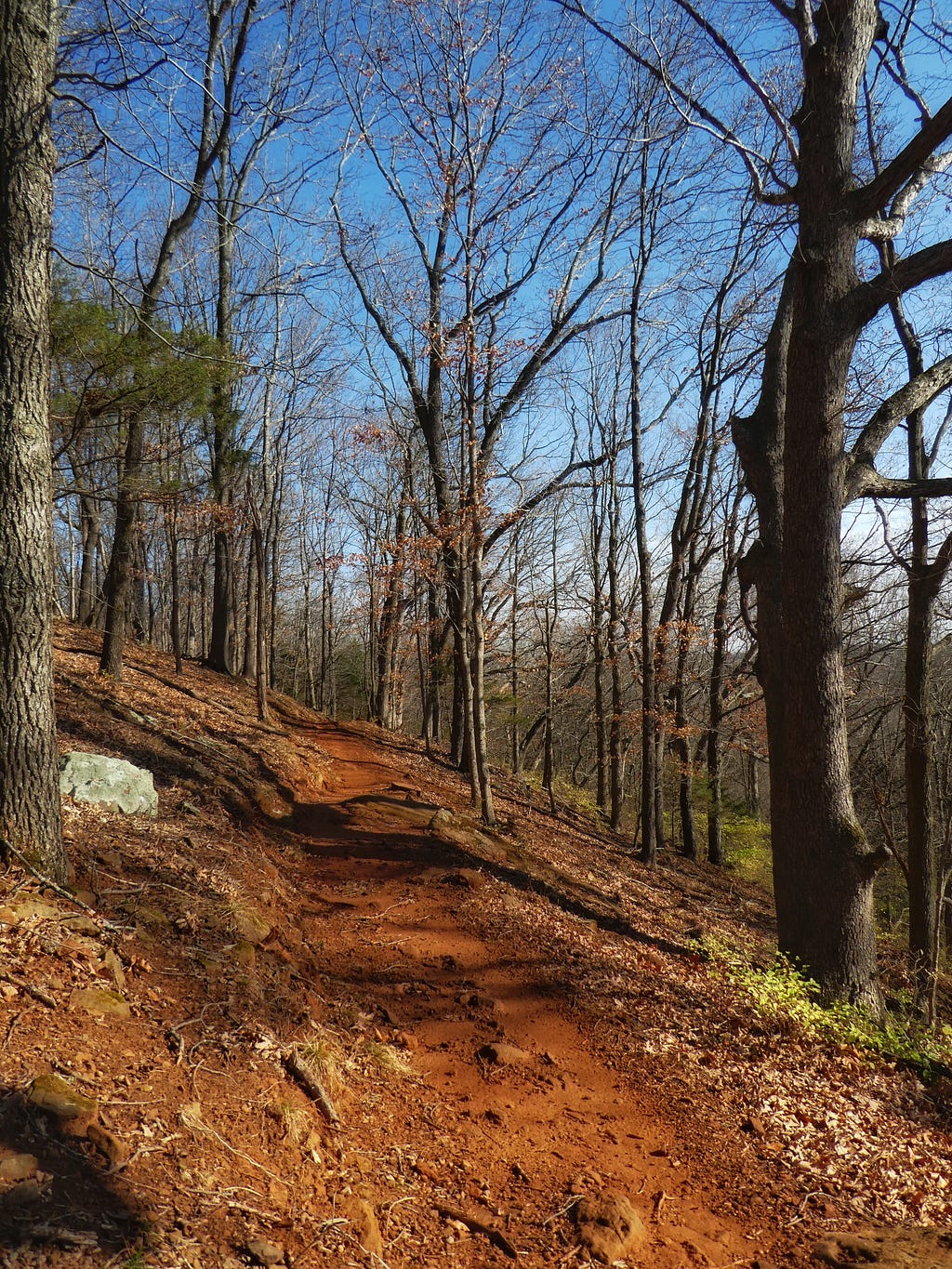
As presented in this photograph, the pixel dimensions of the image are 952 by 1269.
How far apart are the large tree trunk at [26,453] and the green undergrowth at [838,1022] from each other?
17.9 feet

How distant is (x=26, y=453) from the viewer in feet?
14.1

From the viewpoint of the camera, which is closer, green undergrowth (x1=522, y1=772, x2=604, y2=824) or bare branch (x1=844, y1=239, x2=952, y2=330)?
bare branch (x1=844, y1=239, x2=952, y2=330)

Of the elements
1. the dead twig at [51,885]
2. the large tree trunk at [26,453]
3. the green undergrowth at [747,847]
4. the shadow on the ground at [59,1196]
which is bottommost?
the green undergrowth at [747,847]

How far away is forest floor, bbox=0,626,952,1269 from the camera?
2773 mm

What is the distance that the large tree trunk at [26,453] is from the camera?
13.8ft

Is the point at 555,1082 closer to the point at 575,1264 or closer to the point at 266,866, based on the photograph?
the point at 575,1264

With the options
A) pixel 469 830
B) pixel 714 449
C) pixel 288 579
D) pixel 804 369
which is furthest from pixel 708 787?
pixel 288 579

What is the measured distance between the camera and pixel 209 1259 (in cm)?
243

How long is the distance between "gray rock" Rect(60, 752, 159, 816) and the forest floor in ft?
0.78

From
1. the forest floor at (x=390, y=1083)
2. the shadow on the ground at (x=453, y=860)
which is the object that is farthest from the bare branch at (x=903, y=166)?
the shadow on the ground at (x=453, y=860)

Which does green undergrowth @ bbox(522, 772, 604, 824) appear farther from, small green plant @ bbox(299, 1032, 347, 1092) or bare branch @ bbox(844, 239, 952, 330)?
small green plant @ bbox(299, 1032, 347, 1092)

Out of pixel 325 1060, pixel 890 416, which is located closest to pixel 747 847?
pixel 890 416

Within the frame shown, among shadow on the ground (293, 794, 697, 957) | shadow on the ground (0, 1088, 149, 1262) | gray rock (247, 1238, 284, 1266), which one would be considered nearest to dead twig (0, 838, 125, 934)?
shadow on the ground (0, 1088, 149, 1262)

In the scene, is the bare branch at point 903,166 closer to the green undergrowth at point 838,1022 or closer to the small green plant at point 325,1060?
the green undergrowth at point 838,1022
